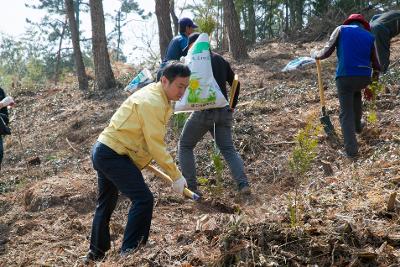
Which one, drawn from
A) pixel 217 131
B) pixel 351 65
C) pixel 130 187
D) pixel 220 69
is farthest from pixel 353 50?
pixel 130 187

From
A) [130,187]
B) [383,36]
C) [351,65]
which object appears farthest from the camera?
[383,36]

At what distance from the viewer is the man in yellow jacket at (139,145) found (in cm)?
341

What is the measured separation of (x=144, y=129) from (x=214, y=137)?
1.84m

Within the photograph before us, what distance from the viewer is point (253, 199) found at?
5023 millimetres

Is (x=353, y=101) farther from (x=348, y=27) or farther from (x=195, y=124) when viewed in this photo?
(x=195, y=124)

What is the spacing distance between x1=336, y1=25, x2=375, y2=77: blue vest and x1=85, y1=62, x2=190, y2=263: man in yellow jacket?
8.78 feet

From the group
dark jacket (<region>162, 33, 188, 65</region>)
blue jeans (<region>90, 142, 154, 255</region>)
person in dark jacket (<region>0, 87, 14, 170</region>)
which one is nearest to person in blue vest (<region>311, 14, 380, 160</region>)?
dark jacket (<region>162, 33, 188, 65</region>)

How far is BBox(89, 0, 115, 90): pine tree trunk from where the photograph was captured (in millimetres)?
11695

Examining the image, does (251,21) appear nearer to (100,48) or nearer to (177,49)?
(100,48)

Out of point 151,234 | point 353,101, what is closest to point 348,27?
point 353,101

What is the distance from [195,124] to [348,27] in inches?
84.5

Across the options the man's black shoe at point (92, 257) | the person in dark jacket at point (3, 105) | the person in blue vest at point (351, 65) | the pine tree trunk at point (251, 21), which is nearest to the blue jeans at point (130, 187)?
the man's black shoe at point (92, 257)

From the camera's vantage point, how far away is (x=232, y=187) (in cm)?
552

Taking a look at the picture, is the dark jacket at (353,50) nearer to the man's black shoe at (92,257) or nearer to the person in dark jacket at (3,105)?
the man's black shoe at (92,257)
